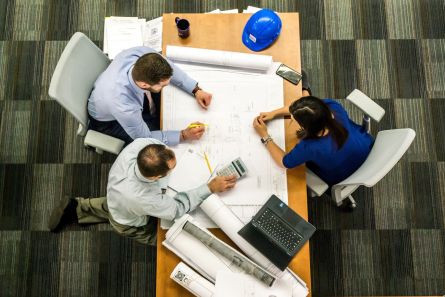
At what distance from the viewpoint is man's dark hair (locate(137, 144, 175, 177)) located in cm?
150

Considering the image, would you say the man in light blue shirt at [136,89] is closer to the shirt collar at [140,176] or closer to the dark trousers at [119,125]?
the dark trousers at [119,125]

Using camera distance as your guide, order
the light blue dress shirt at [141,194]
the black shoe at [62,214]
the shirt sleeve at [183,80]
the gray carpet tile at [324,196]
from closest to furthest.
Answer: the light blue dress shirt at [141,194] < the shirt sleeve at [183,80] < the black shoe at [62,214] < the gray carpet tile at [324,196]

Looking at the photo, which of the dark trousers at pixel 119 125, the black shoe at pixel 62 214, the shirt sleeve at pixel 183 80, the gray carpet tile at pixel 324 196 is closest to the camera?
the shirt sleeve at pixel 183 80

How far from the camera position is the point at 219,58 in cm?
183

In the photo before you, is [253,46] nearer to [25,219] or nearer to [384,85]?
[384,85]

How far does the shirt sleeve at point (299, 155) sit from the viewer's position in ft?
5.33

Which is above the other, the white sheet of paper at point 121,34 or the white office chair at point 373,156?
the white sheet of paper at point 121,34

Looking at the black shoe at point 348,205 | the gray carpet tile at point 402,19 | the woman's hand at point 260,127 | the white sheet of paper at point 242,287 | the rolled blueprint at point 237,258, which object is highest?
the gray carpet tile at point 402,19

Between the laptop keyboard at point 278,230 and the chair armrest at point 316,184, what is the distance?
31 centimetres

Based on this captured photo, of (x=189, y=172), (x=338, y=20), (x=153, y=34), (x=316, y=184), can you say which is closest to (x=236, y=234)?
(x=189, y=172)

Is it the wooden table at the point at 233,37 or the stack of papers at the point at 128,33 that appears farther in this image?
the stack of papers at the point at 128,33

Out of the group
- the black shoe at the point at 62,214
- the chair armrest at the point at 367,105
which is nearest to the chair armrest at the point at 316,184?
the chair armrest at the point at 367,105

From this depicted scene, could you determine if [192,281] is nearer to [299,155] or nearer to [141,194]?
[141,194]

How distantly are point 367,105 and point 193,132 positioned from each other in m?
0.78
